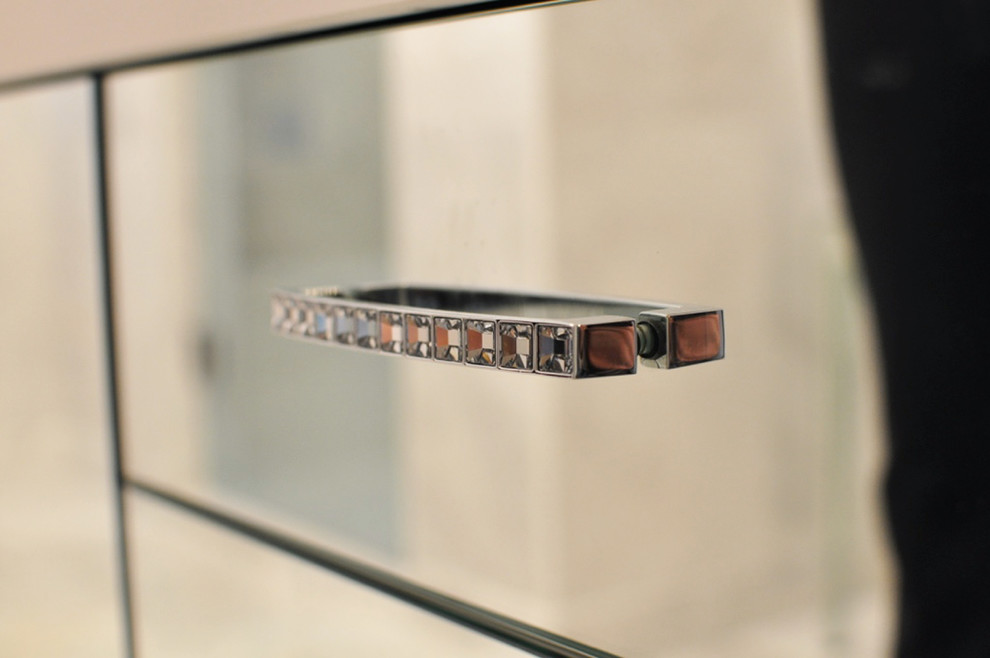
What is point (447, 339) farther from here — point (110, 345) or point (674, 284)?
point (110, 345)

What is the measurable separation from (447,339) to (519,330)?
0.09 feet

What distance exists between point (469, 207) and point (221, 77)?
149 mm

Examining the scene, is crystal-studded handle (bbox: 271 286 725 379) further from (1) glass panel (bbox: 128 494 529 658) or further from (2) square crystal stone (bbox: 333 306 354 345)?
(1) glass panel (bbox: 128 494 529 658)

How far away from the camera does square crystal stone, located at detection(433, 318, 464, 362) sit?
25cm

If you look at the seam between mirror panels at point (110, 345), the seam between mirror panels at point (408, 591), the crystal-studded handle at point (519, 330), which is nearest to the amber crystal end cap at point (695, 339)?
the crystal-studded handle at point (519, 330)

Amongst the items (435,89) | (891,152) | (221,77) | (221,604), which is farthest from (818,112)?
(221,604)

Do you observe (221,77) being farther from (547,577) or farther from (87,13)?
(547,577)

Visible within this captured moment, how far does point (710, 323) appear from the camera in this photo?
0.23 meters

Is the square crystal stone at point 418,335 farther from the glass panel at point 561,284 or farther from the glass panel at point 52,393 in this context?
the glass panel at point 52,393

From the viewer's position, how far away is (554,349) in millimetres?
229

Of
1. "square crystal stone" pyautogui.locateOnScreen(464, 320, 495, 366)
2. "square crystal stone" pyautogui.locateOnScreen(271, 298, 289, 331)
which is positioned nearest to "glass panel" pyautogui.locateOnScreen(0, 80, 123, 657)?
"square crystal stone" pyautogui.locateOnScreen(271, 298, 289, 331)

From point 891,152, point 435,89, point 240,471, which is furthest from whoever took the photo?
point 240,471

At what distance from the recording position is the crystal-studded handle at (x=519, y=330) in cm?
22

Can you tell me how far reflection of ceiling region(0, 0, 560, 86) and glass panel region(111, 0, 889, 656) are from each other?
17 millimetres
